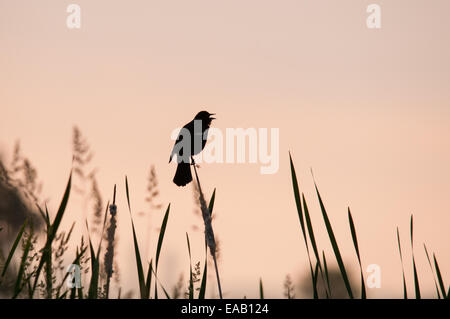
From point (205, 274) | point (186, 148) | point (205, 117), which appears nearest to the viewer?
point (205, 274)

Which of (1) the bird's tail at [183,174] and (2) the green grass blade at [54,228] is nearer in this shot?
(2) the green grass blade at [54,228]

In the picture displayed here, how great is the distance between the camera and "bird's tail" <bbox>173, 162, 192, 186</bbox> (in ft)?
13.4

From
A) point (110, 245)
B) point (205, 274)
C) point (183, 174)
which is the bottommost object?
point (205, 274)

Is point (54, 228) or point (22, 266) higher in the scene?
point (54, 228)

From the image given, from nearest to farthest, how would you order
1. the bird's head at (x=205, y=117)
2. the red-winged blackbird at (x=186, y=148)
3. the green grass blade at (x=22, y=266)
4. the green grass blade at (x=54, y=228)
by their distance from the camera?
the green grass blade at (x=54, y=228), the green grass blade at (x=22, y=266), the red-winged blackbird at (x=186, y=148), the bird's head at (x=205, y=117)

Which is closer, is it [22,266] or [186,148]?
[22,266]

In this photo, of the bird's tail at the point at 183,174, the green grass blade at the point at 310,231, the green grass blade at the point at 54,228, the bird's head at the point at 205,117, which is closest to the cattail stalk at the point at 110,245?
the green grass blade at the point at 54,228

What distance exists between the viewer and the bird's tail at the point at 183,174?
4091mm

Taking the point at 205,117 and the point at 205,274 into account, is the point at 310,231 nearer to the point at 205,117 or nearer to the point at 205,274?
the point at 205,274

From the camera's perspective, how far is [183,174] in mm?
4188

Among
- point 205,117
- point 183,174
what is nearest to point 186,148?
point 183,174

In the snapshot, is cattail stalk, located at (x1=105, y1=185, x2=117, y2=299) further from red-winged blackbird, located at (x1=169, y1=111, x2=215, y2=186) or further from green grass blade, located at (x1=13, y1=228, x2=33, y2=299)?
red-winged blackbird, located at (x1=169, y1=111, x2=215, y2=186)

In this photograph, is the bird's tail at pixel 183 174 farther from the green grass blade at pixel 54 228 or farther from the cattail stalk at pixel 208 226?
the green grass blade at pixel 54 228

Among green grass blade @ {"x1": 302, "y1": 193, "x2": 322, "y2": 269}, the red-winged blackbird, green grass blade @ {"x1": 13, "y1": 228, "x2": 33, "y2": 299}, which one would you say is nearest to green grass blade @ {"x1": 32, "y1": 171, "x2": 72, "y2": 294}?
green grass blade @ {"x1": 13, "y1": 228, "x2": 33, "y2": 299}
